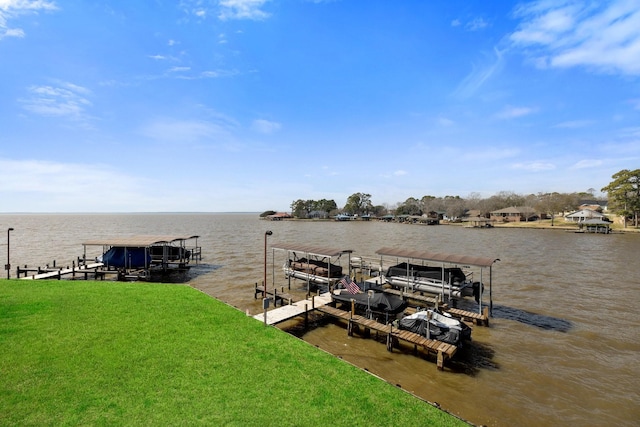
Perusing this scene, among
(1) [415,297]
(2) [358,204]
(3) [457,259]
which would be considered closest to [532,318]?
(3) [457,259]

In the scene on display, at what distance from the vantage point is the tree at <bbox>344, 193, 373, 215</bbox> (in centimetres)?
17525

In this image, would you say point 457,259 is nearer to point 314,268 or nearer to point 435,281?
point 435,281

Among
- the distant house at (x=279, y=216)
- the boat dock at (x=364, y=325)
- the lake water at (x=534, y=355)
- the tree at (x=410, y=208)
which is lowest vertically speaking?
the lake water at (x=534, y=355)

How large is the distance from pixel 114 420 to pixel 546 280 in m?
33.5

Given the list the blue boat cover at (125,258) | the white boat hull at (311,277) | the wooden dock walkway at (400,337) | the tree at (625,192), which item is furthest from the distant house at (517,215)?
the blue boat cover at (125,258)

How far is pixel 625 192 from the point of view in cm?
7631

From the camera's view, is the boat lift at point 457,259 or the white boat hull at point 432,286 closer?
the boat lift at point 457,259

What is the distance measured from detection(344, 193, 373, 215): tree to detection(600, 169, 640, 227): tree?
353 ft

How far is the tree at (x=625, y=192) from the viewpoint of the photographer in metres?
75.2

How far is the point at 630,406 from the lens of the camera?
10.9m

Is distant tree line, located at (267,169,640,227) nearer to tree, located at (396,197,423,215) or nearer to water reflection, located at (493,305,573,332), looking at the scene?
tree, located at (396,197,423,215)

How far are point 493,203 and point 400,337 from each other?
144 m

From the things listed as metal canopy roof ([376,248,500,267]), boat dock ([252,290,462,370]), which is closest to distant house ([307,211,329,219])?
metal canopy roof ([376,248,500,267])

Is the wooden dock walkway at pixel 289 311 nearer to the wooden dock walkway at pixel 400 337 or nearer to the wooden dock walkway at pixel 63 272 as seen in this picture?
the wooden dock walkway at pixel 400 337
